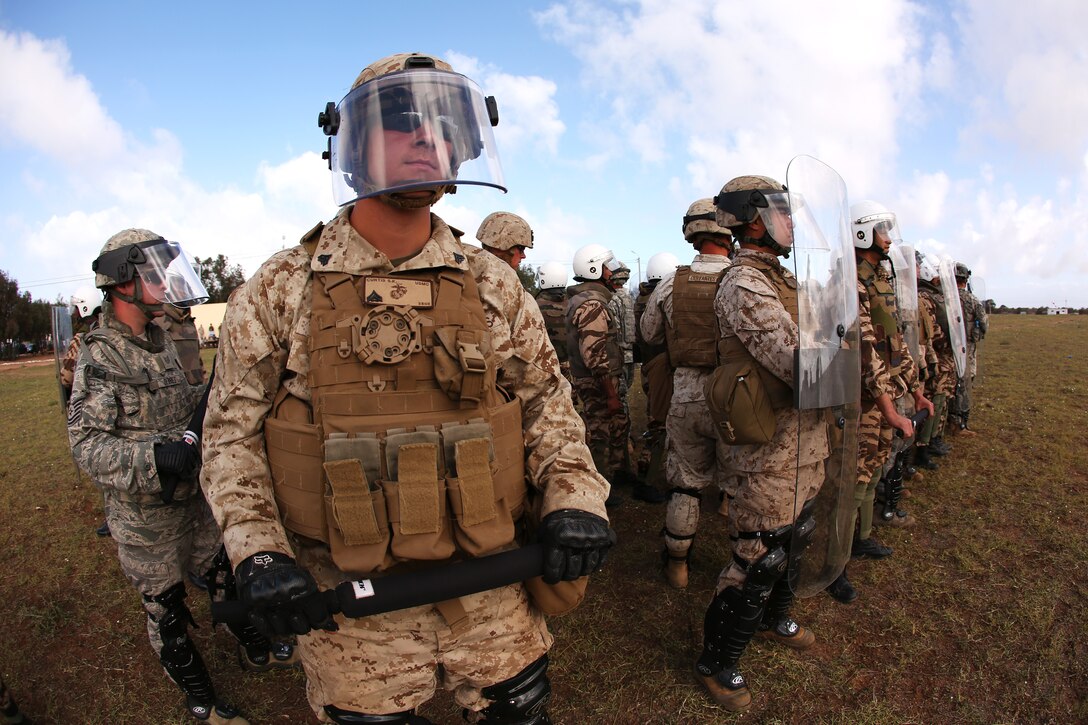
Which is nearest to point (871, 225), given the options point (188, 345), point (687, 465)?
point (687, 465)

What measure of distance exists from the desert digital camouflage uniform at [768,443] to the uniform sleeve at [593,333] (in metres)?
2.60

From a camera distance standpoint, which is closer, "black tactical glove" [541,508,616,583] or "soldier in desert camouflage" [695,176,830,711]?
"black tactical glove" [541,508,616,583]

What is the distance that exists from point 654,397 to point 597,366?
2.53 feet

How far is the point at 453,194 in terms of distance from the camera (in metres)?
1.92

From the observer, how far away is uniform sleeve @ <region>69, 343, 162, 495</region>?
2.76 m

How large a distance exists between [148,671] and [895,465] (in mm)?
5738

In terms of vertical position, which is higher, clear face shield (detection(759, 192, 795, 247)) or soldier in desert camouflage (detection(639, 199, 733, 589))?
clear face shield (detection(759, 192, 795, 247))

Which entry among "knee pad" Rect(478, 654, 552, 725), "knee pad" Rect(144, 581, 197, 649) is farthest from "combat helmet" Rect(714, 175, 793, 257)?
"knee pad" Rect(144, 581, 197, 649)

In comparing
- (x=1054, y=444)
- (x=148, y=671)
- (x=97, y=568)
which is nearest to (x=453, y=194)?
(x=148, y=671)

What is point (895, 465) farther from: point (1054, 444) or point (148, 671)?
point (148, 671)

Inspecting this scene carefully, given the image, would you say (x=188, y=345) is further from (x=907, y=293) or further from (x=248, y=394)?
(x=907, y=293)

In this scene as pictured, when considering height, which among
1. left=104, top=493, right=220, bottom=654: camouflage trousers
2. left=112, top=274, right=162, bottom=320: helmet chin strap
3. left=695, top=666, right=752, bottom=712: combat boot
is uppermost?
left=112, top=274, right=162, bottom=320: helmet chin strap

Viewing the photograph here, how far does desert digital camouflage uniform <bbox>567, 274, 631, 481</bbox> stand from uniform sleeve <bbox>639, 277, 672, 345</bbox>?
642 mm

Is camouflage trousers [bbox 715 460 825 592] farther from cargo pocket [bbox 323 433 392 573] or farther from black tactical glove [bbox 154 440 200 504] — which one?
black tactical glove [bbox 154 440 200 504]
